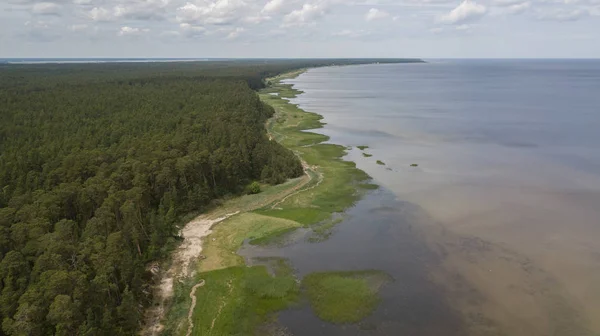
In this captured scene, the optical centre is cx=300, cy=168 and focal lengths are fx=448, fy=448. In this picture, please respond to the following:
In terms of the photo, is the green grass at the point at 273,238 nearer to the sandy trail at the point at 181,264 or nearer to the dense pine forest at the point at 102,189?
the sandy trail at the point at 181,264

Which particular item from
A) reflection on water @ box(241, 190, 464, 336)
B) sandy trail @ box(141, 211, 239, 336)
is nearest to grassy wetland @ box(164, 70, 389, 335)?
sandy trail @ box(141, 211, 239, 336)

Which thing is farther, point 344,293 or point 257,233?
point 257,233

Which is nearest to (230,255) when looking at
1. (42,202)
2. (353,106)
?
(42,202)

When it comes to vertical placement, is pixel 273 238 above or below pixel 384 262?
below

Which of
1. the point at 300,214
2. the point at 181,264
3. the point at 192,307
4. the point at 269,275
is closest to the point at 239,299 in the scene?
the point at 192,307

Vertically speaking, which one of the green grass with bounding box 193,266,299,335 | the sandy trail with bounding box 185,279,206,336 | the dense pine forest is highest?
the dense pine forest

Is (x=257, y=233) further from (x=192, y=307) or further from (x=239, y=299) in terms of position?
(x=192, y=307)

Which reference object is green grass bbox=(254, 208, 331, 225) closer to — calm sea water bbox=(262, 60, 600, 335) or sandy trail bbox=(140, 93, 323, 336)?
sandy trail bbox=(140, 93, 323, 336)
